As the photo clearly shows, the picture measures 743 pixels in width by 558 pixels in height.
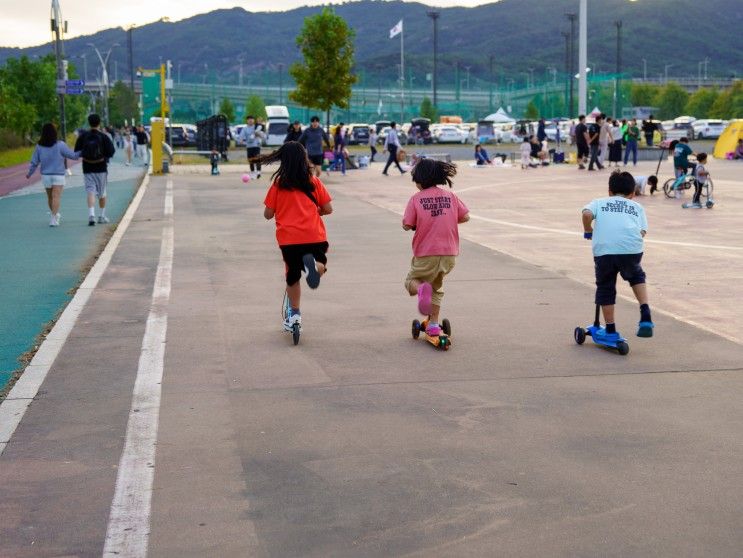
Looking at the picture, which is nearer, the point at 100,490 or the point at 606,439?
the point at 100,490

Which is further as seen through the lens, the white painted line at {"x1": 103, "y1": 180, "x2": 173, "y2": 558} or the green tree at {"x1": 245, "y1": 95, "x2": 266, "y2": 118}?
the green tree at {"x1": 245, "y1": 95, "x2": 266, "y2": 118}

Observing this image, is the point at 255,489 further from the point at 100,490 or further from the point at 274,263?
the point at 274,263

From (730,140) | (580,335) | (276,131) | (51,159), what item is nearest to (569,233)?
(51,159)

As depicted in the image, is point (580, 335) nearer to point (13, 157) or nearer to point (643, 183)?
point (643, 183)

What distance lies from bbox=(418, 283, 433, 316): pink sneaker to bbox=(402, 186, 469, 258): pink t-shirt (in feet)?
0.85

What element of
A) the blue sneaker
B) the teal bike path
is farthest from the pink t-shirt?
the teal bike path

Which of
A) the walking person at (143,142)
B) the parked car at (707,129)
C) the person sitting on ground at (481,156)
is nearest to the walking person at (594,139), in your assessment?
the person sitting on ground at (481,156)

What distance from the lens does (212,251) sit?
14.9 m

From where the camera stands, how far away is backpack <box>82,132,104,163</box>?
18.4 meters

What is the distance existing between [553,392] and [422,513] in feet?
7.88

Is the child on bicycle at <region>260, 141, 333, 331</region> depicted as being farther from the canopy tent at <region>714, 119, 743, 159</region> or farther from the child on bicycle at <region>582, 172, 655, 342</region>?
the canopy tent at <region>714, 119, 743, 159</region>

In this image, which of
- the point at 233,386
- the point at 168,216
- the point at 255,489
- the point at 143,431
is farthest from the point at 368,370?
the point at 168,216

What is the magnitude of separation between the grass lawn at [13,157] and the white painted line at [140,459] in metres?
39.1

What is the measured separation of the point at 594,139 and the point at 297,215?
92.6ft
